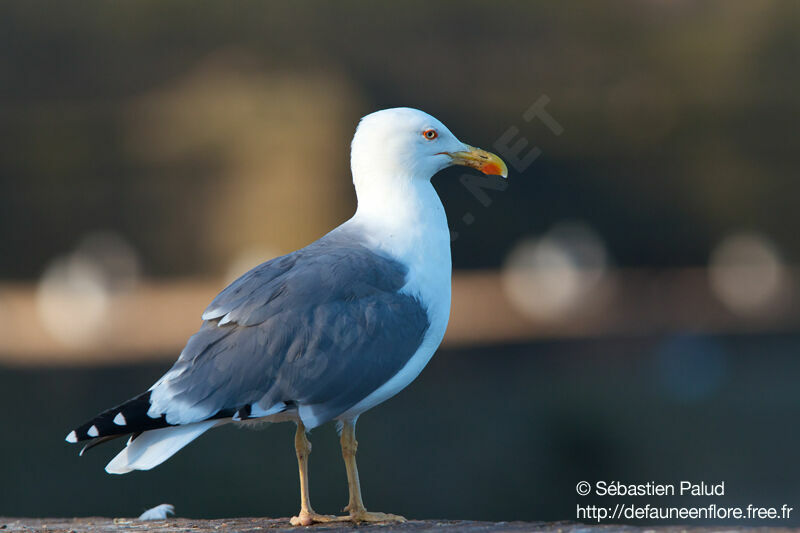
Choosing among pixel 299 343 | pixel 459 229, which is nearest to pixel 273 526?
pixel 299 343

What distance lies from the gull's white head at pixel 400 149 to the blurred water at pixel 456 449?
9.98 ft

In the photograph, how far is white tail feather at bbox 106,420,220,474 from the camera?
112 inches

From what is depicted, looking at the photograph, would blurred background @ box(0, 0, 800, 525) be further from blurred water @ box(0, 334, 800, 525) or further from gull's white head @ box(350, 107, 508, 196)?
gull's white head @ box(350, 107, 508, 196)

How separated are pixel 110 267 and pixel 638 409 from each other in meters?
9.21

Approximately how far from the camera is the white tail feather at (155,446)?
286 centimetres

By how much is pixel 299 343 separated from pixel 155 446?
0.48 metres

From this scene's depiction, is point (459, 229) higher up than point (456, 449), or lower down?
higher up

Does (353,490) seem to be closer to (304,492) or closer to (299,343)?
(304,492)

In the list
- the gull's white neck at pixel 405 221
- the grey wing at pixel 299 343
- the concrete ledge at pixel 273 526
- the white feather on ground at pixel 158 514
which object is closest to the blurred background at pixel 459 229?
the white feather on ground at pixel 158 514

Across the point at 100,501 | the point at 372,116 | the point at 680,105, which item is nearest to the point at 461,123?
the point at 680,105

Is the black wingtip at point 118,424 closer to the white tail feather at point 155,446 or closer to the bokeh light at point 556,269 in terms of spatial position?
the white tail feather at point 155,446

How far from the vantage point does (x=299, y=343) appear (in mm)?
2943

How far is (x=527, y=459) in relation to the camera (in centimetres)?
666

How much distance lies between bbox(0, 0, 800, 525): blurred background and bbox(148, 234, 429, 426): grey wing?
3.19m
